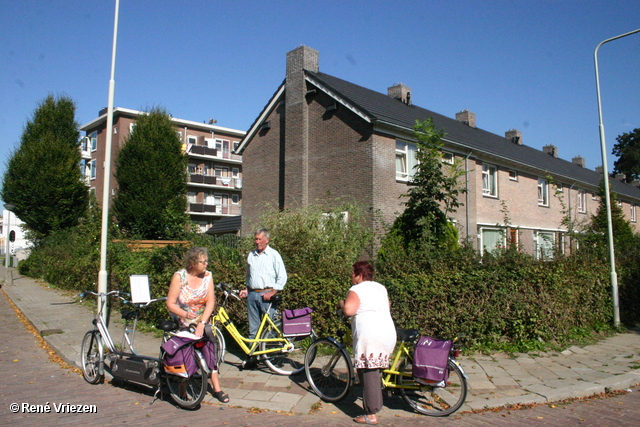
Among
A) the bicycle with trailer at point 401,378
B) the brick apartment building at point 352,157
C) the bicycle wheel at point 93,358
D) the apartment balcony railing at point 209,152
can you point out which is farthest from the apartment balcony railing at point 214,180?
the bicycle with trailer at point 401,378

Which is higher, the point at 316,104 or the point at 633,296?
the point at 316,104

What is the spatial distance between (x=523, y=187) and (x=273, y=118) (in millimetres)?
14195

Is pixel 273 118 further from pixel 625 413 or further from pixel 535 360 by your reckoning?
pixel 625 413

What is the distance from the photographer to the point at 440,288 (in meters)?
7.66

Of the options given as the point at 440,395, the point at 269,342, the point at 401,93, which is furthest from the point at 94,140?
the point at 440,395

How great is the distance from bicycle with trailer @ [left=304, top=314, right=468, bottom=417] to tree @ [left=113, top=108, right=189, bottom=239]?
2010cm

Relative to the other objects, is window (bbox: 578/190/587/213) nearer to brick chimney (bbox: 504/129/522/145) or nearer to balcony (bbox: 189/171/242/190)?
brick chimney (bbox: 504/129/522/145)

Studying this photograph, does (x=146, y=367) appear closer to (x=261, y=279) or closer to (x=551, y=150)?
(x=261, y=279)

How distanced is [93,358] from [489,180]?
69.6ft

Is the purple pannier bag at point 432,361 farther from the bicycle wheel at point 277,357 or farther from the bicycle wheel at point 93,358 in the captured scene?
the bicycle wheel at point 93,358

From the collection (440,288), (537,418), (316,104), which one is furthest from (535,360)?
(316,104)

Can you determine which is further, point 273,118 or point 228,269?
point 273,118

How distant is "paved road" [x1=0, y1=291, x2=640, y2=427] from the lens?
4.98 metres

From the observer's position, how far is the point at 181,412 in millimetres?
5250
